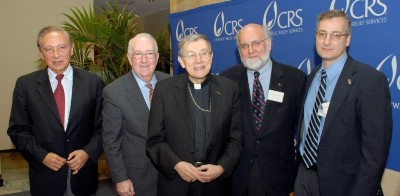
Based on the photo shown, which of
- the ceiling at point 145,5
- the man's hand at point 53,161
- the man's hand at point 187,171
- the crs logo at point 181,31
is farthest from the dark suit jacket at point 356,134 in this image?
the ceiling at point 145,5

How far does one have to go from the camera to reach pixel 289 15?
9.95ft

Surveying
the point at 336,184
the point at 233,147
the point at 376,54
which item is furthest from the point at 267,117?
the point at 376,54

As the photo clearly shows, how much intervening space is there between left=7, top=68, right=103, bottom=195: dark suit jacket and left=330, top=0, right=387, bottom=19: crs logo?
6.53ft

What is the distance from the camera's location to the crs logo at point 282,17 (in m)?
2.96

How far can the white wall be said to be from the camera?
7.13 m

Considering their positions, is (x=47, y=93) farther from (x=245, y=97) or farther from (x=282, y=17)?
(x=282, y=17)

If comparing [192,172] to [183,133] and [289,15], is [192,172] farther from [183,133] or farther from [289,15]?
[289,15]

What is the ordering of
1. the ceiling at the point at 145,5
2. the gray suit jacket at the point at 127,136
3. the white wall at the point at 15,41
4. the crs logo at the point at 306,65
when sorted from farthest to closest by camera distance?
1. the ceiling at the point at 145,5
2. the white wall at the point at 15,41
3. the crs logo at the point at 306,65
4. the gray suit jacket at the point at 127,136

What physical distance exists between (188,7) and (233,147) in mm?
3140

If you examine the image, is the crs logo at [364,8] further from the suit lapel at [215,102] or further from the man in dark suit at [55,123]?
the man in dark suit at [55,123]

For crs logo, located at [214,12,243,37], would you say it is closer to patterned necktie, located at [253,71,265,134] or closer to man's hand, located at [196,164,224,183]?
patterned necktie, located at [253,71,265,134]

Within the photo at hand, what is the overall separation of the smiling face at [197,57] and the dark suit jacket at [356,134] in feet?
2.46

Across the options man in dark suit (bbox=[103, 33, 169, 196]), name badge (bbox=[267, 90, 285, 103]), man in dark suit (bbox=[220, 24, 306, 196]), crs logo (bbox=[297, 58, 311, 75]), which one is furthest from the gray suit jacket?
crs logo (bbox=[297, 58, 311, 75])

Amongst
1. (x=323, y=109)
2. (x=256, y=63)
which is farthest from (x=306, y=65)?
(x=323, y=109)
